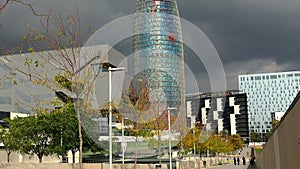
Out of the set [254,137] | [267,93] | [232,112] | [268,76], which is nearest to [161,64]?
[232,112]

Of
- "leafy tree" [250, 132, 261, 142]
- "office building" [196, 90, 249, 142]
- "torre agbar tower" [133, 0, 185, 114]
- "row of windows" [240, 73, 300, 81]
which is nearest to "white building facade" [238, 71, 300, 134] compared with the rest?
"row of windows" [240, 73, 300, 81]

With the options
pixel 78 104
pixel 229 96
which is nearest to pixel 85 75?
pixel 78 104

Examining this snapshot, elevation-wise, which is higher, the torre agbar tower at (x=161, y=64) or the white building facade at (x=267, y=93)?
the white building facade at (x=267, y=93)

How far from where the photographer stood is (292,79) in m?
178

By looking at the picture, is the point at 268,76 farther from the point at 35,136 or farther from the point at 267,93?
the point at 35,136

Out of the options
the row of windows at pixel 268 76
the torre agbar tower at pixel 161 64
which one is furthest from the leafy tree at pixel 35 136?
the row of windows at pixel 268 76

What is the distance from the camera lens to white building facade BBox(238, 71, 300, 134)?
17375cm

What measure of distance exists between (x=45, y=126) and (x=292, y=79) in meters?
155

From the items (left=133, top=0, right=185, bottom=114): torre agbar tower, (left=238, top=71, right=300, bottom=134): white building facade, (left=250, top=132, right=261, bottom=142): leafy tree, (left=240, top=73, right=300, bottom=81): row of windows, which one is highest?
(left=240, top=73, right=300, bottom=81): row of windows

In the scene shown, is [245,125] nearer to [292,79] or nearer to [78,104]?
[292,79]

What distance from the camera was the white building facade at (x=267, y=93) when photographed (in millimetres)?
173750

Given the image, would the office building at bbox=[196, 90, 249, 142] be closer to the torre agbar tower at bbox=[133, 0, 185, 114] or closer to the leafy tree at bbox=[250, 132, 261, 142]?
the leafy tree at bbox=[250, 132, 261, 142]

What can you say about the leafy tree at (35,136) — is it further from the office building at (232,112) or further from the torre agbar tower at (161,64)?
the office building at (232,112)

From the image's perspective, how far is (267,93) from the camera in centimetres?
18125
